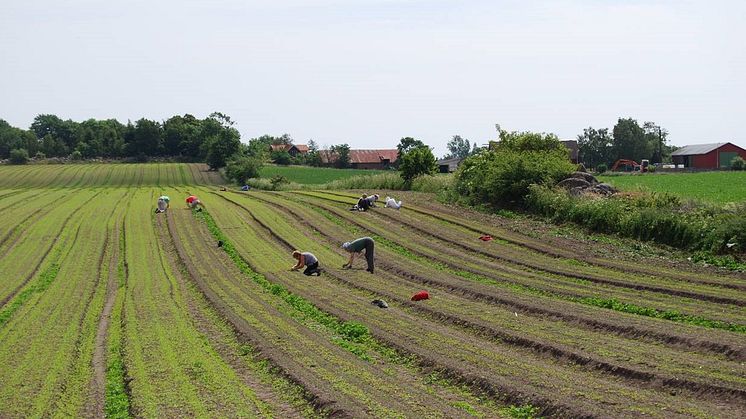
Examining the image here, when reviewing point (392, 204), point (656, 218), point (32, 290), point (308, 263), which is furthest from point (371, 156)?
point (32, 290)

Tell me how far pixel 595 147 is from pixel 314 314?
105885 millimetres

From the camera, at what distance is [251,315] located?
19.7 m

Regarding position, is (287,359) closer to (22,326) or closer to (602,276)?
(22,326)

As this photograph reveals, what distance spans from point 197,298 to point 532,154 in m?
26.3

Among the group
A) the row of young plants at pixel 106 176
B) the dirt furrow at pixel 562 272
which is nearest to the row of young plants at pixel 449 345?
the dirt furrow at pixel 562 272

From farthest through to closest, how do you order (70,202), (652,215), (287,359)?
(70,202) < (652,215) < (287,359)

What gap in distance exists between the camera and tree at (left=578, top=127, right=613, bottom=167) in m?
118

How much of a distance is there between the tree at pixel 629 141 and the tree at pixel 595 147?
4.01 ft

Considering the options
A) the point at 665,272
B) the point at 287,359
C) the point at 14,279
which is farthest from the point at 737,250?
the point at 14,279

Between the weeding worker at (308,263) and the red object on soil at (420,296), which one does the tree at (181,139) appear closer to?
the weeding worker at (308,263)

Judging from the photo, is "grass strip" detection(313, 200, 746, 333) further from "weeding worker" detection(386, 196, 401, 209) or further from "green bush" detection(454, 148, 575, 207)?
"weeding worker" detection(386, 196, 401, 209)

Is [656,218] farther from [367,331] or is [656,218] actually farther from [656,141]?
[656,141]

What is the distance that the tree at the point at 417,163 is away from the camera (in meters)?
57.7

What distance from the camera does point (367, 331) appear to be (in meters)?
17.2
